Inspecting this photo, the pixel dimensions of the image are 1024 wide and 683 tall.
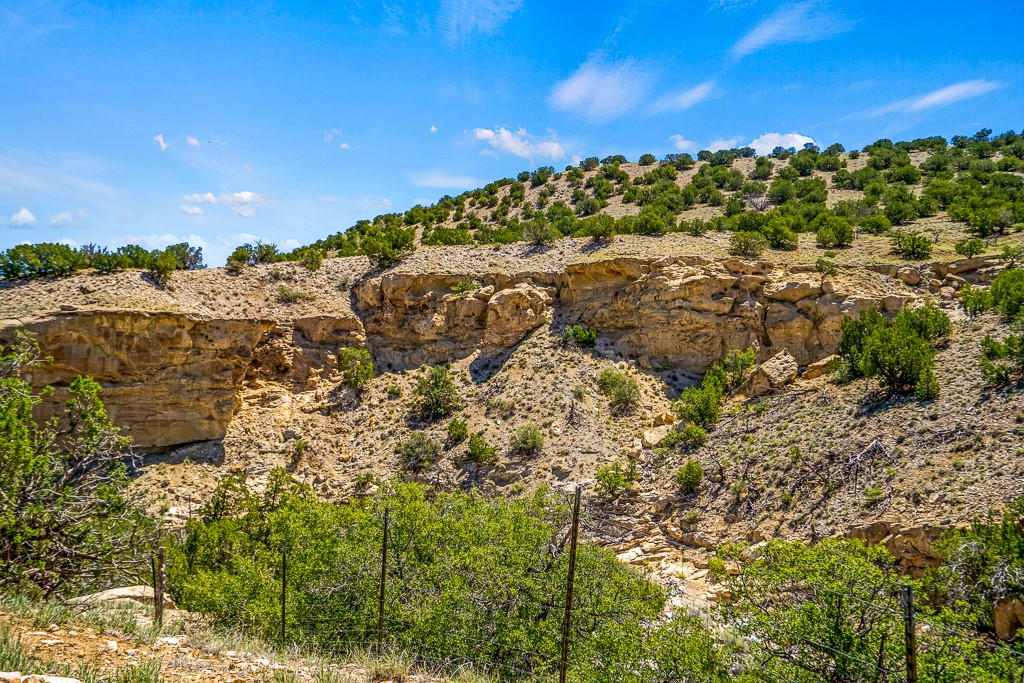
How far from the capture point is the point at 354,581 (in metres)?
12.6

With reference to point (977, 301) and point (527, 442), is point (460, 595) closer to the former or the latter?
point (527, 442)

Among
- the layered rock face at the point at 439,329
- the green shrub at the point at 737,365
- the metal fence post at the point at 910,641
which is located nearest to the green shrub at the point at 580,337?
the layered rock face at the point at 439,329

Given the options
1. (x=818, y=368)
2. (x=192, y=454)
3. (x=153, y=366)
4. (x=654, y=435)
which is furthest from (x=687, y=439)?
(x=153, y=366)

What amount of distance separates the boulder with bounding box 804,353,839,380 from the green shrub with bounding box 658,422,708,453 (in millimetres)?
A: 5087

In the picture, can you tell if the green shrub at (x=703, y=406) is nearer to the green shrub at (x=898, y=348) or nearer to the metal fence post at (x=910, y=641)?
the green shrub at (x=898, y=348)

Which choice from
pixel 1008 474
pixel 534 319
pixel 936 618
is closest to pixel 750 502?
pixel 1008 474

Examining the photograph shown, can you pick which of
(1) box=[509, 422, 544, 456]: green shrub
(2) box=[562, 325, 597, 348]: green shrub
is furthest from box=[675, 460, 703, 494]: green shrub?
(2) box=[562, 325, 597, 348]: green shrub

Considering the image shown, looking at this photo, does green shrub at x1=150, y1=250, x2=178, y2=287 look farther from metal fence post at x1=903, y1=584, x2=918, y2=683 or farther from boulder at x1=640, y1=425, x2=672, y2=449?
metal fence post at x1=903, y1=584, x2=918, y2=683

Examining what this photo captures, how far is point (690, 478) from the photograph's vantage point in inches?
757

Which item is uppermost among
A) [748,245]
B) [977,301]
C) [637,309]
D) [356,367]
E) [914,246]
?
[748,245]

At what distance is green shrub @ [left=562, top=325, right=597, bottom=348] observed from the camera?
27969 mm

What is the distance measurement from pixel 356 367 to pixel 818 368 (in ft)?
67.3

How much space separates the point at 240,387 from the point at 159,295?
525 cm

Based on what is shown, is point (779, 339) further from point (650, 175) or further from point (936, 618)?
point (650, 175)
